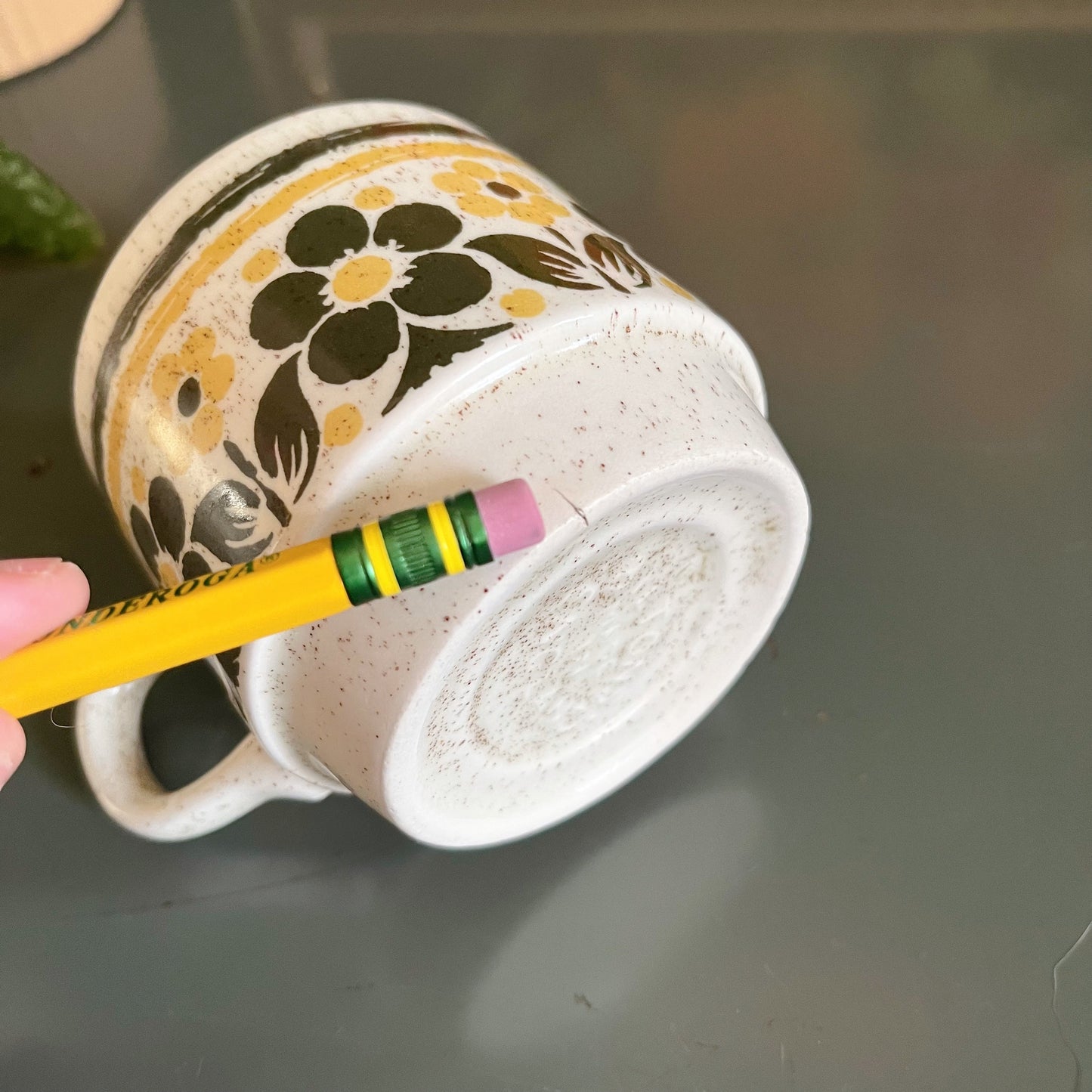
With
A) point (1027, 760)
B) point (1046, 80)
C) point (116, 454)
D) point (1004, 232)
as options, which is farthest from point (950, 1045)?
point (1046, 80)

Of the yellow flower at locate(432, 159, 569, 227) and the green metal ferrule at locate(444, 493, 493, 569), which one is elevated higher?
the yellow flower at locate(432, 159, 569, 227)

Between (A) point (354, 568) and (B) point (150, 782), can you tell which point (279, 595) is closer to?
(A) point (354, 568)

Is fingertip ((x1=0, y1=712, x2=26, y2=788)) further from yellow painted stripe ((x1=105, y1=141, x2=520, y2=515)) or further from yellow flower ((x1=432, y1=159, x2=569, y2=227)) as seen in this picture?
yellow flower ((x1=432, y1=159, x2=569, y2=227))

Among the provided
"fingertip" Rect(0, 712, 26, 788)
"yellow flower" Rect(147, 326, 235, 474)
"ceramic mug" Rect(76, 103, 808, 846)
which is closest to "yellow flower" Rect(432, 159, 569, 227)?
"ceramic mug" Rect(76, 103, 808, 846)

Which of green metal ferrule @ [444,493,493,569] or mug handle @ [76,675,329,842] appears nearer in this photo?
green metal ferrule @ [444,493,493,569]

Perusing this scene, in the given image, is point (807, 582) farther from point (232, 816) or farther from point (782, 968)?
point (232, 816)

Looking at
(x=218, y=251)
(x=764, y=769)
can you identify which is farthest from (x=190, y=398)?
(x=764, y=769)

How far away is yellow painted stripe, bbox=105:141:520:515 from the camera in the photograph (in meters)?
0.37

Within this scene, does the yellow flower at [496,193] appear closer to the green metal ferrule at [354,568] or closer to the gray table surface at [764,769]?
the green metal ferrule at [354,568]

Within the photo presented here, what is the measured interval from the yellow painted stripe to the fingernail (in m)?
0.08

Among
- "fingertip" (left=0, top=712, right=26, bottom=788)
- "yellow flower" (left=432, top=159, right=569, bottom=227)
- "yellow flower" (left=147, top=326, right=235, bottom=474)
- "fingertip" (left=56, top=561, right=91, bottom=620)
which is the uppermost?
"yellow flower" (left=432, top=159, right=569, bottom=227)

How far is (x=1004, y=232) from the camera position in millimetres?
733

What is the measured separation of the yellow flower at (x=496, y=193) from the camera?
37 centimetres

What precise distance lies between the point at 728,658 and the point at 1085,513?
11.0 inches
